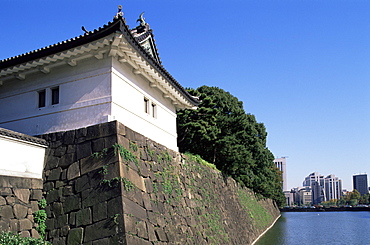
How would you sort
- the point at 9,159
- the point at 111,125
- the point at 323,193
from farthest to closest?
the point at 323,193 < the point at 111,125 < the point at 9,159

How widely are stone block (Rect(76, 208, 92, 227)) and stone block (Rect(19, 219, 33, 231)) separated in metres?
1.18

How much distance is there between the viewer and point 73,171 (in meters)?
8.93

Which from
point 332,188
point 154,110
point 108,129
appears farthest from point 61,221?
point 332,188

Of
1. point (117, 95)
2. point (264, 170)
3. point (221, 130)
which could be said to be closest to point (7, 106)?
point (117, 95)

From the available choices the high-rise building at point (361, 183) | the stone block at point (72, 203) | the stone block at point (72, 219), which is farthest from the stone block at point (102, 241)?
the high-rise building at point (361, 183)

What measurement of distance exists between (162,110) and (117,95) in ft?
11.5

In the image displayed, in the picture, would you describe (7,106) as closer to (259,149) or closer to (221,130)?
(221,130)

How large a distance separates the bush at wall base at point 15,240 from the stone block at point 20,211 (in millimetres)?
517

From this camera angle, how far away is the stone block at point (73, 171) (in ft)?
29.0

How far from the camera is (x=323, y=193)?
179m

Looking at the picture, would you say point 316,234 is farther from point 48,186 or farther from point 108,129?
point 48,186

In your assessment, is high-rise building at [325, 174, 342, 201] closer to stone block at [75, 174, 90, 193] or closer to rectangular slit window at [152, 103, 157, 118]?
rectangular slit window at [152, 103, 157, 118]

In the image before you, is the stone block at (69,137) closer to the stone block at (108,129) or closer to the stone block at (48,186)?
the stone block at (108,129)

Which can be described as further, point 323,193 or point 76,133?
point 323,193
